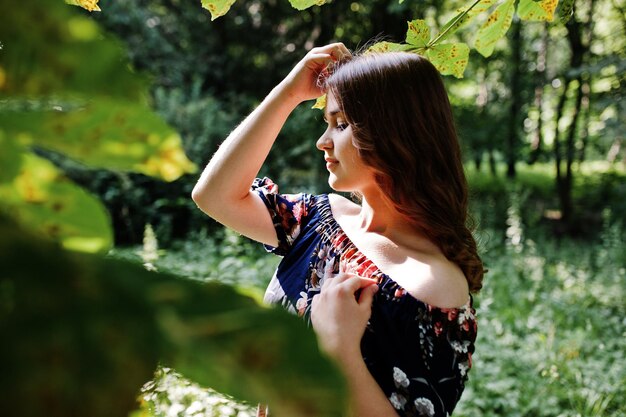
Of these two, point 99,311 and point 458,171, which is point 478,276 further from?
point 99,311

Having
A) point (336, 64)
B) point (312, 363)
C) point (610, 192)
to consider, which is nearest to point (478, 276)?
point (336, 64)

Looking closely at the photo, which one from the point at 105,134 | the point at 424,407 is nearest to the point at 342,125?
the point at 424,407

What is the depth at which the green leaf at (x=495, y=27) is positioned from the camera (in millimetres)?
1045

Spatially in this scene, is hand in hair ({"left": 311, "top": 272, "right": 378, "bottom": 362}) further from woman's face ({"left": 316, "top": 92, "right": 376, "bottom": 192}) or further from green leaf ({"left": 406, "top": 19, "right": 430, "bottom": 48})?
green leaf ({"left": 406, "top": 19, "right": 430, "bottom": 48})

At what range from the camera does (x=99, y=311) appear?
0.17 metres

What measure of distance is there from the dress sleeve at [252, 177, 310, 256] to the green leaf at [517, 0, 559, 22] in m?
0.68

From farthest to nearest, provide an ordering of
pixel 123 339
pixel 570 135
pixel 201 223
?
pixel 570 135
pixel 201 223
pixel 123 339

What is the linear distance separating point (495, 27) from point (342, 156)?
1.37 ft

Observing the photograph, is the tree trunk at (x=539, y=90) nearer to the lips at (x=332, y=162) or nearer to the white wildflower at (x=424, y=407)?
the lips at (x=332, y=162)

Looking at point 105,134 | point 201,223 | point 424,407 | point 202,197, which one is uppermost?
point 105,134

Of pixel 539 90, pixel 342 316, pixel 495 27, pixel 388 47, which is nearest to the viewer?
pixel 342 316

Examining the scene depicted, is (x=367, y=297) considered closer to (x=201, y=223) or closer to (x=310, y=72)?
(x=310, y=72)

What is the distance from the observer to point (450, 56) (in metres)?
1.14

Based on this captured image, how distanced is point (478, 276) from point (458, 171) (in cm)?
24
